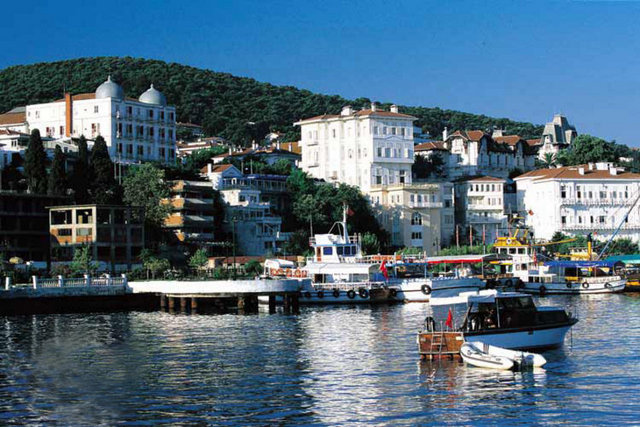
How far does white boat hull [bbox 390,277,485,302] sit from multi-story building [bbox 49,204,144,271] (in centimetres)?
2746

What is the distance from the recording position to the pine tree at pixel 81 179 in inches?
3903

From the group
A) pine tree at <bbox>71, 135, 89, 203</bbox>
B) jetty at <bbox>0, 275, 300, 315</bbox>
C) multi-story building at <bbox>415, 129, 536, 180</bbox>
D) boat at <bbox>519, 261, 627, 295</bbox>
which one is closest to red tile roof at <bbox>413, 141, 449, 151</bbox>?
multi-story building at <bbox>415, 129, 536, 180</bbox>

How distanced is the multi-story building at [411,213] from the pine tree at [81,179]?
39089 millimetres

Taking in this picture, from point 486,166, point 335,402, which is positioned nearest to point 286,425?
point 335,402

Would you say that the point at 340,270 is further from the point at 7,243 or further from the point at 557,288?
the point at 7,243

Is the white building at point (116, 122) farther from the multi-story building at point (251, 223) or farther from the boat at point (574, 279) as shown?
the boat at point (574, 279)

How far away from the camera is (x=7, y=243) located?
91.3 m

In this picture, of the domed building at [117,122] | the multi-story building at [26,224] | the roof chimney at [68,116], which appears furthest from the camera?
the roof chimney at [68,116]

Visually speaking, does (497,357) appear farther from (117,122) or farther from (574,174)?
(574,174)

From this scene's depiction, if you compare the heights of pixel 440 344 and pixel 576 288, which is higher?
pixel 576 288

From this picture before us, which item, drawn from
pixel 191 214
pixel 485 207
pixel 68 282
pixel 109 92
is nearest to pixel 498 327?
pixel 68 282

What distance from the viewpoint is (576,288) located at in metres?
87.9

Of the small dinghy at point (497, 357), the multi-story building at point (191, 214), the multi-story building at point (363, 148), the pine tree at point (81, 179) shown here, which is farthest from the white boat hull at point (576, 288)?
the small dinghy at point (497, 357)

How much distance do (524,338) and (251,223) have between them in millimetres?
71161
